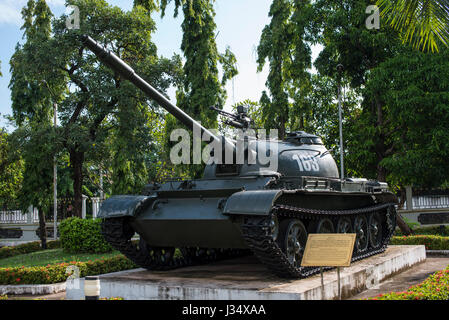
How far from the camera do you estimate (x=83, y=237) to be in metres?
16.7

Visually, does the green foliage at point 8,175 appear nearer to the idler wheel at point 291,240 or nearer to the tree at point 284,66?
the tree at point 284,66

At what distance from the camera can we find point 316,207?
985 centimetres

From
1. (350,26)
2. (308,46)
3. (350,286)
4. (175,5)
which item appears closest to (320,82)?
(308,46)

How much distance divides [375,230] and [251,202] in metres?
5.84

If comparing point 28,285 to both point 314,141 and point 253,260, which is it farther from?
point 314,141

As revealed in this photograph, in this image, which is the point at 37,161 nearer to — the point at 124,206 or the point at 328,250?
the point at 124,206

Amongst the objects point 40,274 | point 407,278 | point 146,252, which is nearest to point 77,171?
point 40,274

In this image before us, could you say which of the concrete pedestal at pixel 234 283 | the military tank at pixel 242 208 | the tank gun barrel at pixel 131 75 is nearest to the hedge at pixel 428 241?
the military tank at pixel 242 208

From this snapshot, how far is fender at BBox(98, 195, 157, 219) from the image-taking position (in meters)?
9.38

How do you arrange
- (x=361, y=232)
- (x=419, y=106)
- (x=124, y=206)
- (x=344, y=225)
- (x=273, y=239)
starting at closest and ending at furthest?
(x=273, y=239)
(x=124, y=206)
(x=344, y=225)
(x=361, y=232)
(x=419, y=106)

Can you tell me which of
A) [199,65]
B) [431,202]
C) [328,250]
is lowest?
[328,250]

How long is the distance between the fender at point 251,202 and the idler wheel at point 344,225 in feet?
10.7

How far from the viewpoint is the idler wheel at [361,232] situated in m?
11.4

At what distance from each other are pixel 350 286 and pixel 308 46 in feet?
49.7
